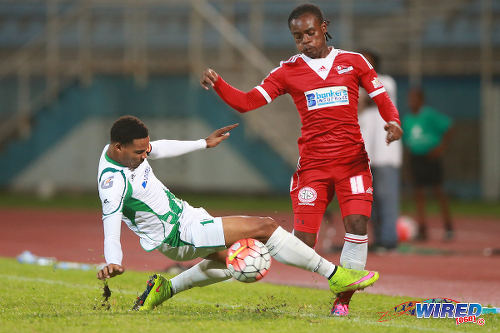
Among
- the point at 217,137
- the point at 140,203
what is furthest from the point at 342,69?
the point at 140,203

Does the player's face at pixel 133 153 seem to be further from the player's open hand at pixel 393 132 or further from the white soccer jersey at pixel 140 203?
the player's open hand at pixel 393 132

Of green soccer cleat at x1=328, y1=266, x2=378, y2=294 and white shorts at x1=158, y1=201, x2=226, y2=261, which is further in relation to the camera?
white shorts at x1=158, y1=201, x2=226, y2=261

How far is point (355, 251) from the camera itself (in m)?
6.90

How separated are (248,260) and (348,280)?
0.80 metres

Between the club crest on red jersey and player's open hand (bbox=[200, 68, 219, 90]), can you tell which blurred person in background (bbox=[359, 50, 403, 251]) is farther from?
player's open hand (bbox=[200, 68, 219, 90])

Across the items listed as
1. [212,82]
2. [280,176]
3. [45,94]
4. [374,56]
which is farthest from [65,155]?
[212,82]

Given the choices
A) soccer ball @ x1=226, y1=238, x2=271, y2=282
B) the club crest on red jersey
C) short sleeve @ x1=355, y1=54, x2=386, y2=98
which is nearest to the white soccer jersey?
soccer ball @ x1=226, y1=238, x2=271, y2=282

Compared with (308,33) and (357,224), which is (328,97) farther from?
(357,224)

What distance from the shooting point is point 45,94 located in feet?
81.6

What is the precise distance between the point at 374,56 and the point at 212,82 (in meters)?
4.70

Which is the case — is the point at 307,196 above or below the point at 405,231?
above

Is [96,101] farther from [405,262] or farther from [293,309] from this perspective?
[293,309]

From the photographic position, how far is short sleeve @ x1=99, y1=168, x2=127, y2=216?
6.40 meters

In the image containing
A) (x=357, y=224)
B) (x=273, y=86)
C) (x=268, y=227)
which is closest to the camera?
(x=268, y=227)
